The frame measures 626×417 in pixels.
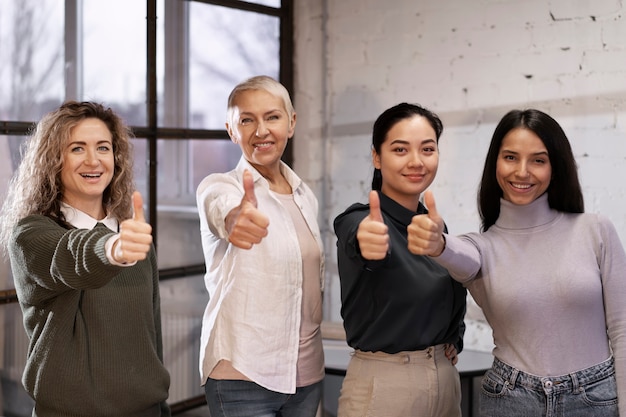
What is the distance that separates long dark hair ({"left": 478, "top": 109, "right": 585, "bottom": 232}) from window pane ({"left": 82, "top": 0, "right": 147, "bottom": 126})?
4.66 ft

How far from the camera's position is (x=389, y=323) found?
1.75 metres

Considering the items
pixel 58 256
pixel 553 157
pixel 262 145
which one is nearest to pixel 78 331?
pixel 58 256

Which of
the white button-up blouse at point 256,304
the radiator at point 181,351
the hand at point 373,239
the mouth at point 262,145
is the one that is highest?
the mouth at point 262,145

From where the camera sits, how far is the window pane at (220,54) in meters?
3.04

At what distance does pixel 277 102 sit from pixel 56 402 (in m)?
0.82

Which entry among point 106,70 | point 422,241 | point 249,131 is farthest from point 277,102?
point 106,70

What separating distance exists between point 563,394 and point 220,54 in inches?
77.7

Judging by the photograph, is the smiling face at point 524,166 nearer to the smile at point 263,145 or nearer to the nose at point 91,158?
the smile at point 263,145

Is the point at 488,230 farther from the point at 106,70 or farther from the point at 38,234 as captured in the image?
the point at 106,70

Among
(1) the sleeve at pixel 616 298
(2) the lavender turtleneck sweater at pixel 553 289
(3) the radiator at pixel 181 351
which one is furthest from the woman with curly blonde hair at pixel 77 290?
(3) the radiator at pixel 181 351

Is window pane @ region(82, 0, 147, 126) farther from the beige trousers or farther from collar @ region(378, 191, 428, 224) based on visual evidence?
the beige trousers

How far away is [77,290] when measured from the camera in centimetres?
167

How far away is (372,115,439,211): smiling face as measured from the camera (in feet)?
5.86

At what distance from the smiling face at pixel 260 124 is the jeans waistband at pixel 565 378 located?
74cm
